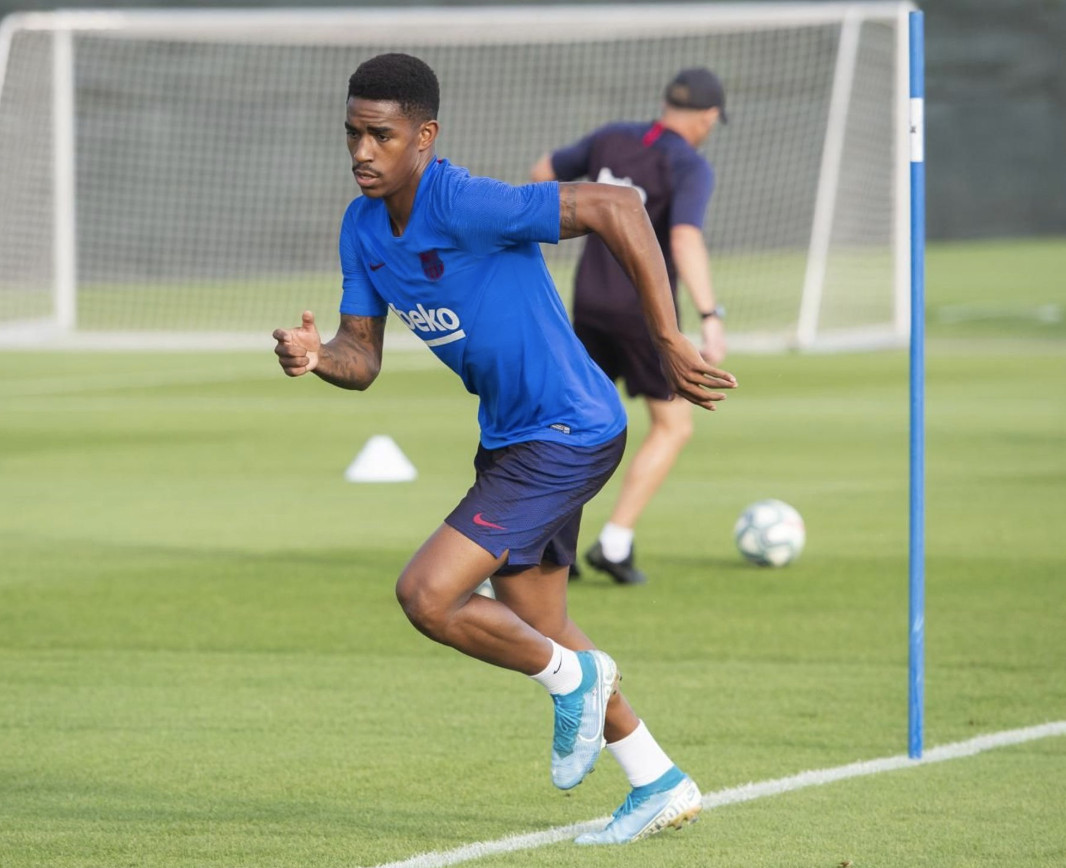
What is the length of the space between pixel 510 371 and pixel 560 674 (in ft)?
2.50

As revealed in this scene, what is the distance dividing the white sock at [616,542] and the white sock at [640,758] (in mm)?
3836

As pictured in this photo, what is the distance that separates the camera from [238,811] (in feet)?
17.7

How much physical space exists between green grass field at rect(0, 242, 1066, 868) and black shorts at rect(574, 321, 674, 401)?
0.90m

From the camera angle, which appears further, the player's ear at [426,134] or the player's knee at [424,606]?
the player's ear at [426,134]

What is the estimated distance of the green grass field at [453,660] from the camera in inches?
206

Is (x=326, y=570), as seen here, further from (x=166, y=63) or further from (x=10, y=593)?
(x=166, y=63)

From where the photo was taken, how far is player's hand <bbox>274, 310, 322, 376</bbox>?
190 inches

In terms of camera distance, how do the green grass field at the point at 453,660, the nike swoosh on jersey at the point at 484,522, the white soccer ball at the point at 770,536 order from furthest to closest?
1. the white soccer ball at the point at 770,536
2. the green grass field at the point at 453,660
3. the nike swoosh on jersey at the point at 484,522

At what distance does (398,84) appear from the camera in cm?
482

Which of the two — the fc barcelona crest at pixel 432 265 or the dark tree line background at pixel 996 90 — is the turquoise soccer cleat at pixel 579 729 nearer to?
the fc barcelona crest at pixel 432 265

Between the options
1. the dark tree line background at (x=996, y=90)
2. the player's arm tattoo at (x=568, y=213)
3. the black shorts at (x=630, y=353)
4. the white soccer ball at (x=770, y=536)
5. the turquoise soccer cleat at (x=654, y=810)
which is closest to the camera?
the player's arm tattoo at (x=568, y=213)

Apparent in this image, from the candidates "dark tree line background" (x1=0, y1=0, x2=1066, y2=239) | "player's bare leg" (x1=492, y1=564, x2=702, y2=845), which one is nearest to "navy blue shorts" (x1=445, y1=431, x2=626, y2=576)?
"player's bare leg" (x1=492, y1=564, x2=702, y2=845)

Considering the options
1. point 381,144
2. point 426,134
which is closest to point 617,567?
point 426,134

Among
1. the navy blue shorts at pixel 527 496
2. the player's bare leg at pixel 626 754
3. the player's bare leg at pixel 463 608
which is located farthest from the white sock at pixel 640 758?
the navy blue shorts at pixel 527 496
